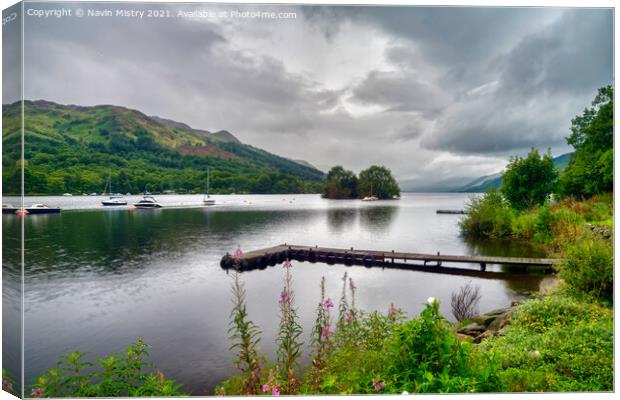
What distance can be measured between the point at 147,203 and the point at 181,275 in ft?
6.41

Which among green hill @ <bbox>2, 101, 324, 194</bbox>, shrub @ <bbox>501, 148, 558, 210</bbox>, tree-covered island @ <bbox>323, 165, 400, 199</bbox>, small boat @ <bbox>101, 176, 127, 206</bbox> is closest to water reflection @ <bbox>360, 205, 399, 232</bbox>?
tree-covered island @ <bbox>323, 165, 400, 199</bbox>

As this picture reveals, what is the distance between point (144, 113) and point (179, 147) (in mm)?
662

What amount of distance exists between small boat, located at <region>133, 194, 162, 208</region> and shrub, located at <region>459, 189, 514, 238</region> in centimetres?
1276

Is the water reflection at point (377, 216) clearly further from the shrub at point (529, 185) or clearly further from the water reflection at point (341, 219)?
the shrub at point (529, 185)

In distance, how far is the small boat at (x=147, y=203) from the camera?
19.7ft

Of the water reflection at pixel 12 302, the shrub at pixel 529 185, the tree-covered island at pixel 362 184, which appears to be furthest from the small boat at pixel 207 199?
the shrub at pixel 529 185

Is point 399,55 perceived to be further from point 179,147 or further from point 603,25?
point 179,147

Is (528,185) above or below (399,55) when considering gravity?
below

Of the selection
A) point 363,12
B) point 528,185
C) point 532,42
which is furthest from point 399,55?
point 528,185

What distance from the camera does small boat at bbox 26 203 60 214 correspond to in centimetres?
373

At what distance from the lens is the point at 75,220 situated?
6.58 metres

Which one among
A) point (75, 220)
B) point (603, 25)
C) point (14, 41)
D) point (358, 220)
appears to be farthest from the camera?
point (358, 220)

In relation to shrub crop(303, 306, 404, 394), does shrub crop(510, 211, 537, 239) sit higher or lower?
higher

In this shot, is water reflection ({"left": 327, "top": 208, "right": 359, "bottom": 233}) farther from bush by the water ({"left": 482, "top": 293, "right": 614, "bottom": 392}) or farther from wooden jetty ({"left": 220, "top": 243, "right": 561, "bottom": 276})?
bush by the water ({"left": 482, "top": 293, "right": 614, "bottom": 392})
